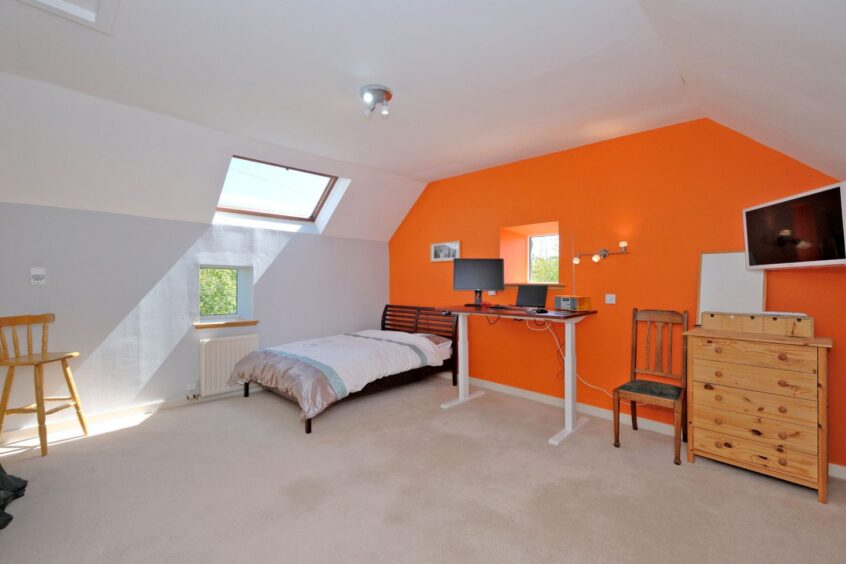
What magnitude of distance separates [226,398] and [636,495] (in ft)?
13.4

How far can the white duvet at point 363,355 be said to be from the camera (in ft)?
12.0

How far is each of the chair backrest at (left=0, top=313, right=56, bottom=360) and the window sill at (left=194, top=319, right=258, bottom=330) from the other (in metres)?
1.18

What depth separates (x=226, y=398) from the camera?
436 centimetres

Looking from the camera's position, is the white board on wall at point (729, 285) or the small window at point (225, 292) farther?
the small window at point (225, 292)

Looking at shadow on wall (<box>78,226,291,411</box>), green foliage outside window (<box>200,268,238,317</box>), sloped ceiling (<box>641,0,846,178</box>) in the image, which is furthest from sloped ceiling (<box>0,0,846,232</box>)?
green foliage outside window (<box>200,268,238,317</box>)

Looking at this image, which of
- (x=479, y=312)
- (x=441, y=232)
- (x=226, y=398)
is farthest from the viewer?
(x=441, y=232)

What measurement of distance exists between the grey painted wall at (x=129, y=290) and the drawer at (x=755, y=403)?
4.37 metres

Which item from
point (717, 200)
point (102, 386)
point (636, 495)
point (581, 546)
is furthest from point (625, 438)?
point (102, 386)

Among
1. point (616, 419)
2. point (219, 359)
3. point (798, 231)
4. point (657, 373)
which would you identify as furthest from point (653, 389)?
point (219, 359)

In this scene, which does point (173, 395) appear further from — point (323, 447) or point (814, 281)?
point (814, 281)

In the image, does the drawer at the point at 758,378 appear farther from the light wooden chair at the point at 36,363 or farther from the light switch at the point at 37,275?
the light switch at the point at 37,275

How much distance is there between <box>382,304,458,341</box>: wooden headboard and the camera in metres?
5.13

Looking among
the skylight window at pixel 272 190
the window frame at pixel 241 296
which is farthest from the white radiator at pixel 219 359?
the skylight window at pixel 272 190

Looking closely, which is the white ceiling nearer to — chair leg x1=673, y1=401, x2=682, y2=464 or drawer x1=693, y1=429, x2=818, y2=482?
chair leg x1=673, y1=401, x2=682, y2=464
